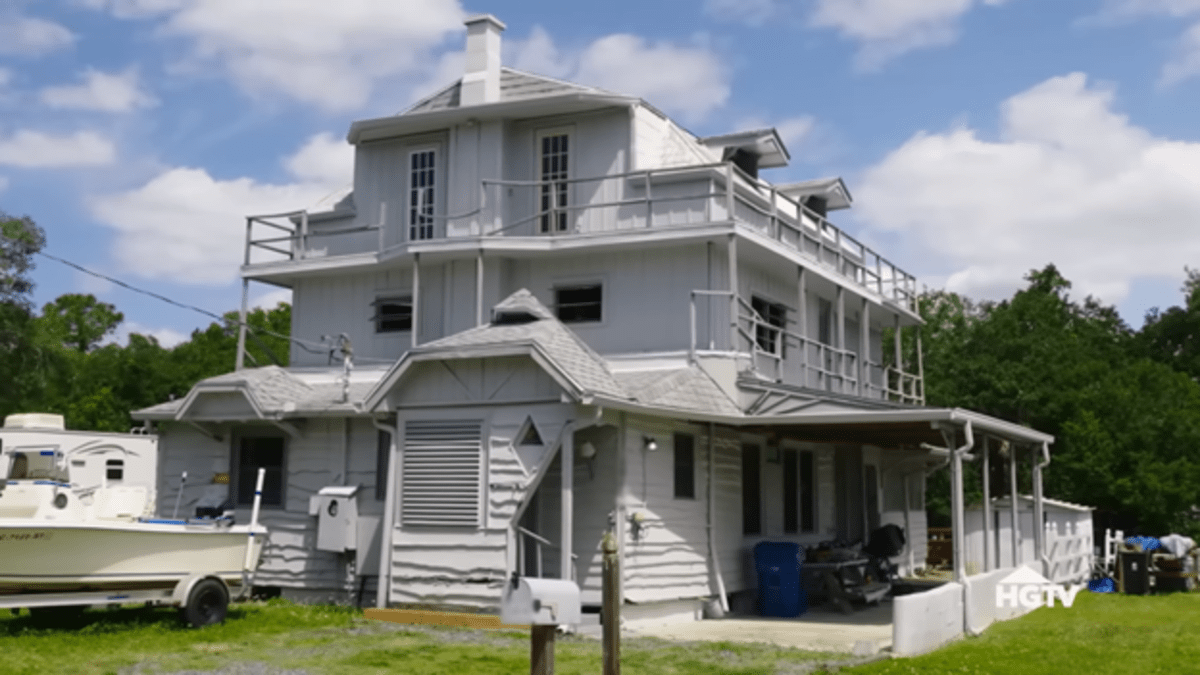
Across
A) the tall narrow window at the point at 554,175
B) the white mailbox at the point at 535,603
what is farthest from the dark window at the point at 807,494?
the white mailbox at the point at 535,603

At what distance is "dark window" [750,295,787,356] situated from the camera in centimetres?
2333

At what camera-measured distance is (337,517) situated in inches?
755

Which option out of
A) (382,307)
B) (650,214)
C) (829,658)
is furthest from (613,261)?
(829,658)

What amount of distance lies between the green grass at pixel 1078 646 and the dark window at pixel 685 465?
4.73 m

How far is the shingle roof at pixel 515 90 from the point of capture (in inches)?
931

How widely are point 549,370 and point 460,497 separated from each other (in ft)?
7.81

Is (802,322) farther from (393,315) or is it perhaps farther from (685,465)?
(393,315)

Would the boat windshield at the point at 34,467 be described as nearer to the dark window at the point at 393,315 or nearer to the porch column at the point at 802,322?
the dark window at the point at 393,315

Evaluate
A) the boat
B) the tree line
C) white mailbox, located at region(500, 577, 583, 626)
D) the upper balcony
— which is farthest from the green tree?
white mailbox, located at region(500, 577, 583, 626)

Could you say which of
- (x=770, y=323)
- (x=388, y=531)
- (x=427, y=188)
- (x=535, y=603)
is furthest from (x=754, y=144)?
(x=535, y=603)

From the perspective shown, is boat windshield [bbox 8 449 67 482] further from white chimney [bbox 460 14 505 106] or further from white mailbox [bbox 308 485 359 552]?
white chimney [bbox 460 14 505 106]

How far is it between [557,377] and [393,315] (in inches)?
341

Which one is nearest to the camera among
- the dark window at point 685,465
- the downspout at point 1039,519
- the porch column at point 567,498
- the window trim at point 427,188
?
the porch column at point 567,498

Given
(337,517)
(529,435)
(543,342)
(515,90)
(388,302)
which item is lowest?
(337,517)
